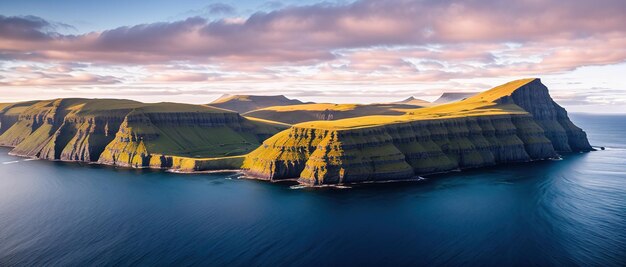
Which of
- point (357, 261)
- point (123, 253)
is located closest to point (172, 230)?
point (123, 253)

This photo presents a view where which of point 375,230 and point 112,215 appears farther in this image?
point 112,215

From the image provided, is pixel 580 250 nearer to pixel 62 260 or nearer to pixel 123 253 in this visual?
pixel 123 253

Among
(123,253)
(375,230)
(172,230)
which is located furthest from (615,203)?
(123,253)

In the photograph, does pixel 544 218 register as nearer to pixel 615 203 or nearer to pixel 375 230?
pixel 615 203

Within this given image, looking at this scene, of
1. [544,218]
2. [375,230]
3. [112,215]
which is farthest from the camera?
[112,215]

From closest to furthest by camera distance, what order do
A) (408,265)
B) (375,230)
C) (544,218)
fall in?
1. (408,265)
2. (375,230)
3. (544,218)

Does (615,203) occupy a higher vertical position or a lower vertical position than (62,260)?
higher

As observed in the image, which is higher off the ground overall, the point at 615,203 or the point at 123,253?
the point at 615,203

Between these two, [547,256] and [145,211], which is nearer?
[547,256]

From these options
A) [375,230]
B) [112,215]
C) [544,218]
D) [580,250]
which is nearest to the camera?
[580,250]
